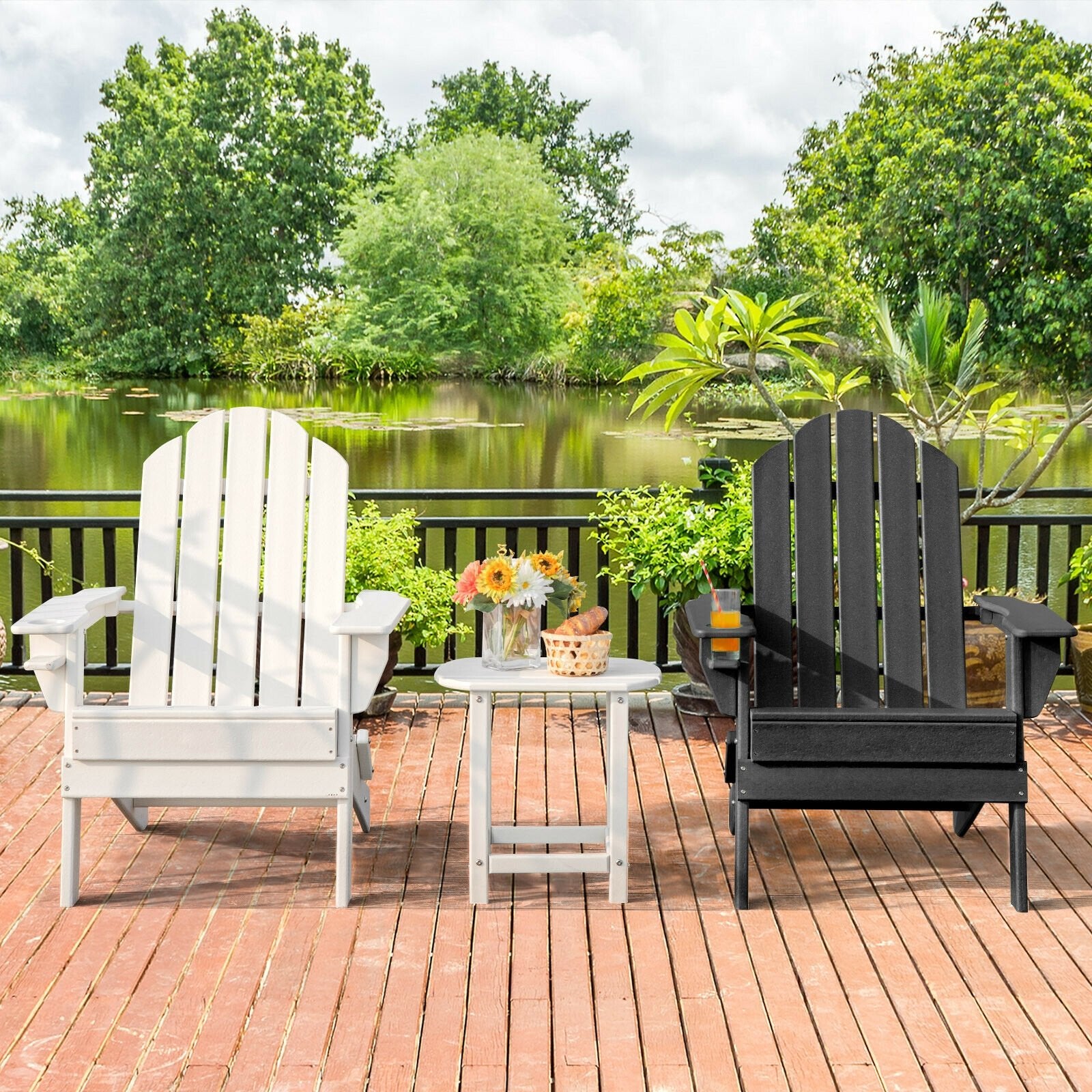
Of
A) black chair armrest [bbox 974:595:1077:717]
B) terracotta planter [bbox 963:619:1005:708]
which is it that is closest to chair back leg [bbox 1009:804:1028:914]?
black chair armrest [bbox 974:595:1077:717]

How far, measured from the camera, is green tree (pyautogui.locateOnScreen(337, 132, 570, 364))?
18.9 meters

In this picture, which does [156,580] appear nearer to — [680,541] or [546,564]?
[546,564]

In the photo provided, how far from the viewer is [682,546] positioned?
4.14m

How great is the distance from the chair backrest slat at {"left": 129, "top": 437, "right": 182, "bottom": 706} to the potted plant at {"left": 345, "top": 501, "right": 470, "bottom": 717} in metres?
1.28

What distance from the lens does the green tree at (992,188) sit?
719 inches

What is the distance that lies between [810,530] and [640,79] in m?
20.2

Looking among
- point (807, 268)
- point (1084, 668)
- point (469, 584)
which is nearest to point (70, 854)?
point (469, 584)

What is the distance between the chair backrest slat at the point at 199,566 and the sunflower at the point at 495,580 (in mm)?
633

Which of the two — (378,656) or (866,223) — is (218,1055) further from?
(866,223)

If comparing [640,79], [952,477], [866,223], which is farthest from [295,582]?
[640,79]

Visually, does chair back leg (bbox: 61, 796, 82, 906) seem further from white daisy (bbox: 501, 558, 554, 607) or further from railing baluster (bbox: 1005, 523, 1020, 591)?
railing baluster (bbox: 1005, 523, 1020, 591)

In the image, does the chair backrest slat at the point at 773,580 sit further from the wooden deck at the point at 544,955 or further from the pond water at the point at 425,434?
the pond water at the point at 425,434

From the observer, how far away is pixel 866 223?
19.4m

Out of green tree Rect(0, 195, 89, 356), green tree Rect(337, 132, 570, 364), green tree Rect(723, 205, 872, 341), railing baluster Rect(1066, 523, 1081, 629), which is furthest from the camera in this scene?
green tree Rect(0, 195, 89, 356)
